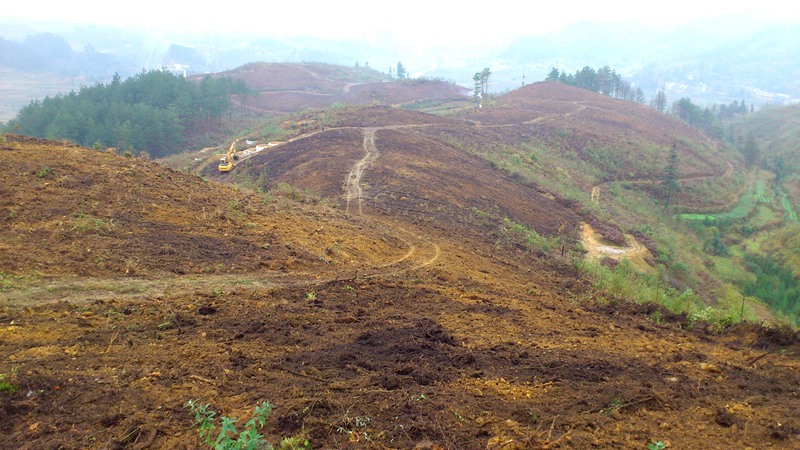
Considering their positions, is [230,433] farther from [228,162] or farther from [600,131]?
[600,131]

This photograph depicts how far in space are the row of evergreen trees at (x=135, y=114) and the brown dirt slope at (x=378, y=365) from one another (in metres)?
36.2

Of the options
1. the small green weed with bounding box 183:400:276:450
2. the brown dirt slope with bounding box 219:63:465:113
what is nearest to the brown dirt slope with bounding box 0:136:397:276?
the small green weed with bounding box 183:400:276:450

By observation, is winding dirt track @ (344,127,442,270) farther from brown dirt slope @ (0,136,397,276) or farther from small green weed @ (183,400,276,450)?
small green weed @ (183,400,276,450)

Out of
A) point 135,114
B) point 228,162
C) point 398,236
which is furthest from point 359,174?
point 135,114

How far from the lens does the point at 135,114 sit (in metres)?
48.8

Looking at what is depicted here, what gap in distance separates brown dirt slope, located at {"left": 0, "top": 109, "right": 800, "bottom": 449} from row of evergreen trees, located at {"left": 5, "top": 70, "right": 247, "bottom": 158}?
36.2 m

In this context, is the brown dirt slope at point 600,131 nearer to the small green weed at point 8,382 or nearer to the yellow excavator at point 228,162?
the yellow excavator at point 228,162

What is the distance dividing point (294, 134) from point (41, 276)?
31.8m

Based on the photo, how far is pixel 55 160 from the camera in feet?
42.3

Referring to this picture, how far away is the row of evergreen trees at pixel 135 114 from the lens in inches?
1809

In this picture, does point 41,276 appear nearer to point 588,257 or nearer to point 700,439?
point 700,439

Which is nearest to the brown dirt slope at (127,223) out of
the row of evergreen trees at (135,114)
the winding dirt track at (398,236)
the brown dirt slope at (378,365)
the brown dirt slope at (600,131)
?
the brown dirt slope at (378,365)

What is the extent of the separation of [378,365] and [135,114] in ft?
170

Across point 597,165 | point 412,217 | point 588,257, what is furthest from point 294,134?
point 597,165
